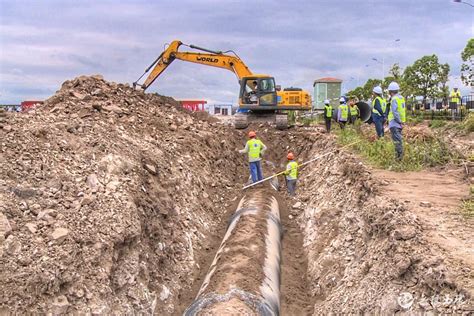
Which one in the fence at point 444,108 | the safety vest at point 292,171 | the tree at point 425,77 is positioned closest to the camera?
the safety vest at point 292,171

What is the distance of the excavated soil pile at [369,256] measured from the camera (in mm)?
5527

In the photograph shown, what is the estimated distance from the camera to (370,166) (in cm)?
1153

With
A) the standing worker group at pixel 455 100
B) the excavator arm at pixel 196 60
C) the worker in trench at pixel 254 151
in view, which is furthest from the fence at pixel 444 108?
the worker in trench at pixel 254 151

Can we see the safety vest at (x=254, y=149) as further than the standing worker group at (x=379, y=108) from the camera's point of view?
Yes

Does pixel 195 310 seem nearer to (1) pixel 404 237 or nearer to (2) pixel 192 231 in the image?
(1) pixel 404 237

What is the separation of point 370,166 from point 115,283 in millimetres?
6755

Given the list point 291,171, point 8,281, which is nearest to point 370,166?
point 291,171

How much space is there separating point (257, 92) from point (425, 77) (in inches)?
695

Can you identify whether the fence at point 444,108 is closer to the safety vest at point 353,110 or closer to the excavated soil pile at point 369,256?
the safety vest at point 353,110

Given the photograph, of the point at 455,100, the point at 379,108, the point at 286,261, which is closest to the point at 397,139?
the point at 379,108

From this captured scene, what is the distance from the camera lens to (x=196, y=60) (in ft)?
70.4

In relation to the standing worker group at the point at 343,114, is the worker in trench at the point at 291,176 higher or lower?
lower

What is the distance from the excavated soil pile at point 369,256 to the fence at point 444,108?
13.9m

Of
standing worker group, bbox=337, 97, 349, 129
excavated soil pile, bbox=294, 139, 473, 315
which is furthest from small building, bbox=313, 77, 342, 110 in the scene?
excavated soil pile, bbox=294, 139, 473, 315
